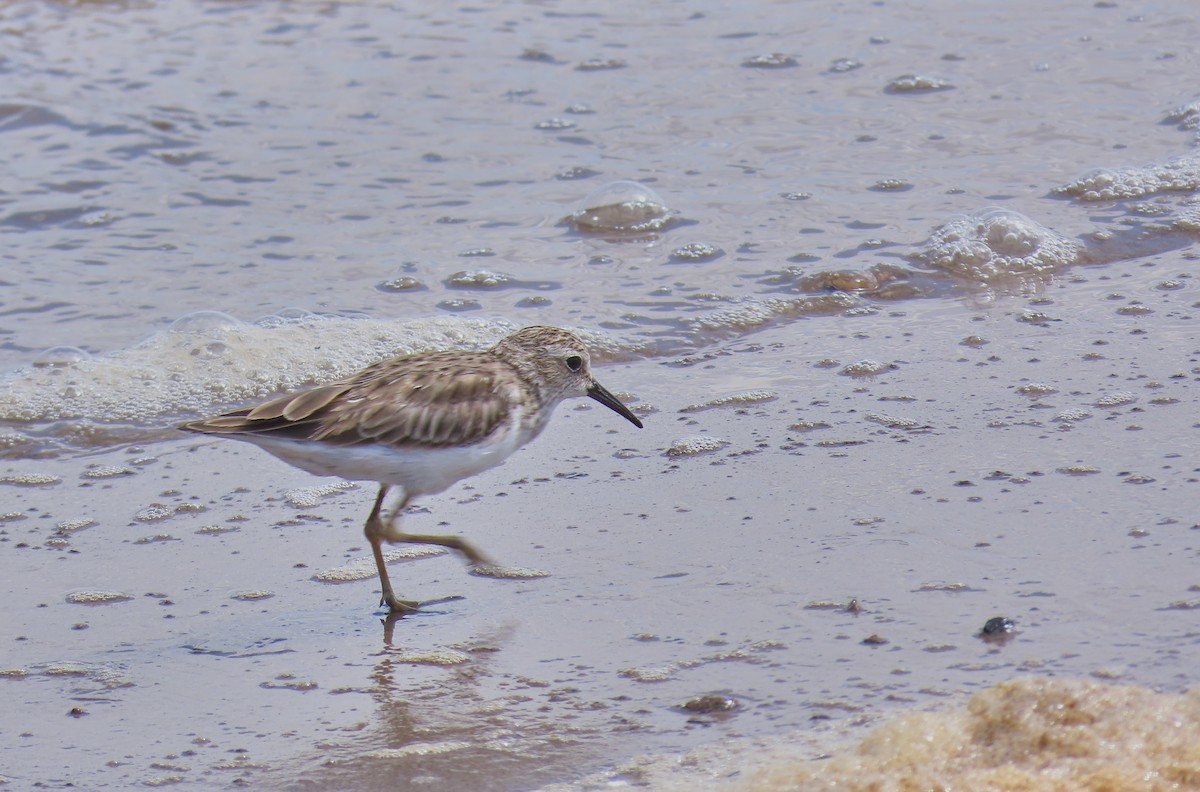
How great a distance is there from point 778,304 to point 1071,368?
1437 mm

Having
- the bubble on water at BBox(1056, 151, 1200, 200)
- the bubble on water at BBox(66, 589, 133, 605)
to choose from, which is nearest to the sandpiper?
the bubble on water at BBox(66, 589, 133, 605)

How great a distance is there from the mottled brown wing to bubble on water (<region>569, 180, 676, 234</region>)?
9.68 ft

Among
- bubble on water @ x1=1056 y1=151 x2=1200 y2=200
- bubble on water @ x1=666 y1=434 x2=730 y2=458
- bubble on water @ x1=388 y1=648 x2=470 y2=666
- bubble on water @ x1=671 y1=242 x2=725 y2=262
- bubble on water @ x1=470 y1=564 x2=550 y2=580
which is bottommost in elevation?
bubble on water @ x1=388 y1=648 x2=470 y2=666

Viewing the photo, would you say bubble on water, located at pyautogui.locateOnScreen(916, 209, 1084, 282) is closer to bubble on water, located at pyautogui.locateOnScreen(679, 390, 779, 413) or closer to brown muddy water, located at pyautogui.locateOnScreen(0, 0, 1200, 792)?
brown muddy water, located at pyautogui.locateOnScreen(0, 0, 1200, 792)

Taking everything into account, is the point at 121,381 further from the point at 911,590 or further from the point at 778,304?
the point at 911,590

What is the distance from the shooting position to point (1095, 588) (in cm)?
386

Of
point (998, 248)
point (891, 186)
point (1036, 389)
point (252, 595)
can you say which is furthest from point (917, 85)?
point (252, 595)

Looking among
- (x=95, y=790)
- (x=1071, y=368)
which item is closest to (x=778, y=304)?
(x=1071, y=368)

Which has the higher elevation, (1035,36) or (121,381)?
(1035,36)

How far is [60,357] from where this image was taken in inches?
247

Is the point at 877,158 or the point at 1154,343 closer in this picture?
the point at 1154,343

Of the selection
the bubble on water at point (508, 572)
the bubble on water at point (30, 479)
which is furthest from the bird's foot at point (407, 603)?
the bubble on water at point (30, 479)

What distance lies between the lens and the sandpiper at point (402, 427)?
436cm

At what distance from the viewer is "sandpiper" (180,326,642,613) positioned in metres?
4.36
